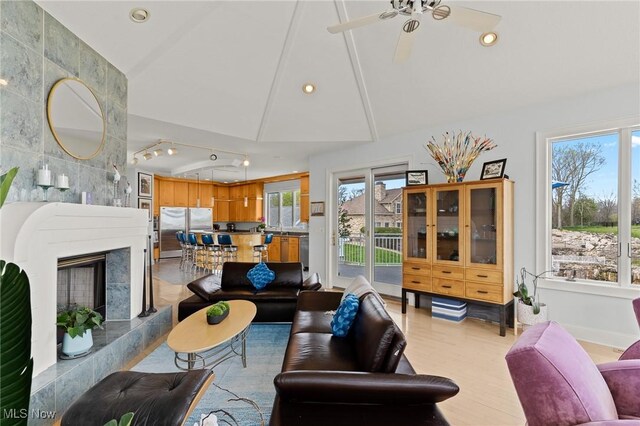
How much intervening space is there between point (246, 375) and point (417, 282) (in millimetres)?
2576

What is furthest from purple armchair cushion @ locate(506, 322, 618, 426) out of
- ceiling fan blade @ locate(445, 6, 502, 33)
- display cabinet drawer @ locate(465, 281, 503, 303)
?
display cabinet drawer @ locate(465, 281, 503, 303)

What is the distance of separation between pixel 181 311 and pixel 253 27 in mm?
3354

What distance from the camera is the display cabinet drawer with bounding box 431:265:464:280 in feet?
12.2

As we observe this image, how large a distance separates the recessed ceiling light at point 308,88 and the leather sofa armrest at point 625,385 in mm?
3952

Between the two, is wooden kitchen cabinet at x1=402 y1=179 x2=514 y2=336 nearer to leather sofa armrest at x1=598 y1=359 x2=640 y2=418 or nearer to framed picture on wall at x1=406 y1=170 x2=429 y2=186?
framed picture on wall at x1=406 y1=170 x2=429 y2=186

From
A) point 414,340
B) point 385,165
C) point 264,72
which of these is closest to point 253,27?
point 264,72

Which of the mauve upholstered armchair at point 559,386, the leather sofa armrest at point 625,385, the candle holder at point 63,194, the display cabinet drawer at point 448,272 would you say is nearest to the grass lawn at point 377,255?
the display cabinet drawer at point 448,272

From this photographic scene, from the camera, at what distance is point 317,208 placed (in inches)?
233

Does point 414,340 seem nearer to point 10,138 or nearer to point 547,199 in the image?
point 547,199

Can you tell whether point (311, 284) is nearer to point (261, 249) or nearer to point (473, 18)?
point (473, 18)

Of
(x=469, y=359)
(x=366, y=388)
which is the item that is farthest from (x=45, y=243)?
(x=469, y=359)

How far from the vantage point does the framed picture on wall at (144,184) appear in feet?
25.1

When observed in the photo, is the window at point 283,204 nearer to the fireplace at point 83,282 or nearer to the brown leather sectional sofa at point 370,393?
the fireplace at point 83,282

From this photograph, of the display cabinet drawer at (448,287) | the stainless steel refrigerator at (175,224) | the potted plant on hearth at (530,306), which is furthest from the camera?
the stainless steel refrigerator at (175,224)
